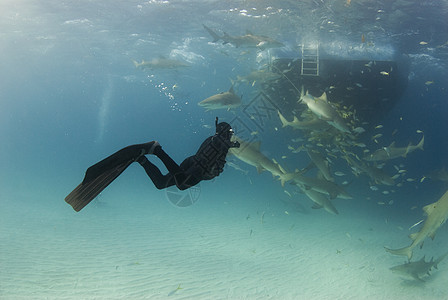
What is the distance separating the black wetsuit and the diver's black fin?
0.45 m

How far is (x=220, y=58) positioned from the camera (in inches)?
1180

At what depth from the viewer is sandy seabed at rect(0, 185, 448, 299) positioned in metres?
7.30

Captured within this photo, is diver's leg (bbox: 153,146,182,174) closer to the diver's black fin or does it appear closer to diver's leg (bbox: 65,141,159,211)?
diver's leg (bbox: 65,141,159,211)

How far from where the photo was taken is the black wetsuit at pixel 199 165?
14.1 ft

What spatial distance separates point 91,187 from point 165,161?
1187 mm

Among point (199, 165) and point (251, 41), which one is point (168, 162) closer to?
point (199, 165)

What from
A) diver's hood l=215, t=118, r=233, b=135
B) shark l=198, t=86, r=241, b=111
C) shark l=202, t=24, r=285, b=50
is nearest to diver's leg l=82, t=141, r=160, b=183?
diver's hood l=215, t=118, r=233, b=135

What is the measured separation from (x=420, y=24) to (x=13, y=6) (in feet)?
93.7

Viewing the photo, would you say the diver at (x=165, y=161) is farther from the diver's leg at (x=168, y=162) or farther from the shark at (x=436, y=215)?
the shark at (x=436, y=215)

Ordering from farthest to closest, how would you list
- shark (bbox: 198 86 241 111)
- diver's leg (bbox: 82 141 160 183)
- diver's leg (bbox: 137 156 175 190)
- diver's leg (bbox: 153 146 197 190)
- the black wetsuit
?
shark (bbox: 198 86 241 111) < diver's leg (bbox: 137 156 175 190) < diver's leg (bbox: 153 146 197 190) < the black wetsuit < diver's leg (bbox: 82 141 160 183)

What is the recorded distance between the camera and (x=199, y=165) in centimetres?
434

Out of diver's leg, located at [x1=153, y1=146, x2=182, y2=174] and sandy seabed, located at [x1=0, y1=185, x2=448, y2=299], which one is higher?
diver's leg, located at [x1=153, y1=146, x2=182, y2=174]

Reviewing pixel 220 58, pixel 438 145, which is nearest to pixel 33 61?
pixel 220 58

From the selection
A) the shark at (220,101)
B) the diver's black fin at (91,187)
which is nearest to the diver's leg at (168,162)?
the diver's black fin at (91,187)
